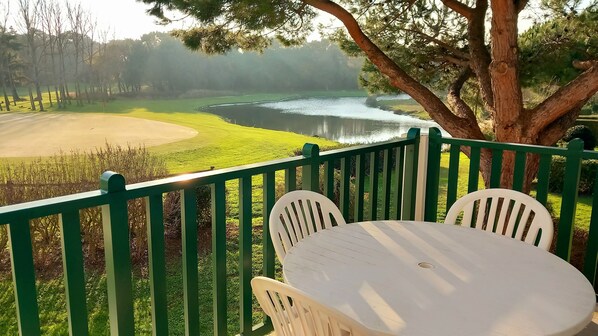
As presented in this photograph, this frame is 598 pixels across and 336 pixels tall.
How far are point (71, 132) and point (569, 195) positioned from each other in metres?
16.9

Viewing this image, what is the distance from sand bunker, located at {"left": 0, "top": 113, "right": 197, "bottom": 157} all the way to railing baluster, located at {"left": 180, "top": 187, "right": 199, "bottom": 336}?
11305 mm

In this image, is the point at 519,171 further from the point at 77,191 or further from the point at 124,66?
the point at 124,66

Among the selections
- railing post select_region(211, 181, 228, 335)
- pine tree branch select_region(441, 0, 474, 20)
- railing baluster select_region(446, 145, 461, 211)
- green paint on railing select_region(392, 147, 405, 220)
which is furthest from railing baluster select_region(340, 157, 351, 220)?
pine tree branch select_region(441, 0, 474, 20)

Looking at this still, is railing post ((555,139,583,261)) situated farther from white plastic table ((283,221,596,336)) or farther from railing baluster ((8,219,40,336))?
railing baluster ((8,219,40,336))

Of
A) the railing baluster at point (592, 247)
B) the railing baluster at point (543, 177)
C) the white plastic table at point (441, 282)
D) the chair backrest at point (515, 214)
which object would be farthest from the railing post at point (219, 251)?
the railing baluster at point (592, 247)

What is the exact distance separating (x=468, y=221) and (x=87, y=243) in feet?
14.2

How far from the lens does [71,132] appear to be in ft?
53.3

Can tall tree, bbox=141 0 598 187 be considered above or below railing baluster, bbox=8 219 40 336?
above

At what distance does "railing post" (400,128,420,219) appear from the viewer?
2.95 m

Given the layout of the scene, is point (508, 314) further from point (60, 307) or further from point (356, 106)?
point (356, 106)

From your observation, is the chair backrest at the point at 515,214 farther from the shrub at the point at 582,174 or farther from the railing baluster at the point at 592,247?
the shrub at the point at 582,174

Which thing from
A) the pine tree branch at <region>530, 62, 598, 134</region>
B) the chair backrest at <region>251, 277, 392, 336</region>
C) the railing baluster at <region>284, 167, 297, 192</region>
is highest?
the pine tree branch at <region>530, 62, 598, 134</region>

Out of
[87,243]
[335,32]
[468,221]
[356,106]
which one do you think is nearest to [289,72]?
[356,106]

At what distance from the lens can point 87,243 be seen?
508 centimetres
